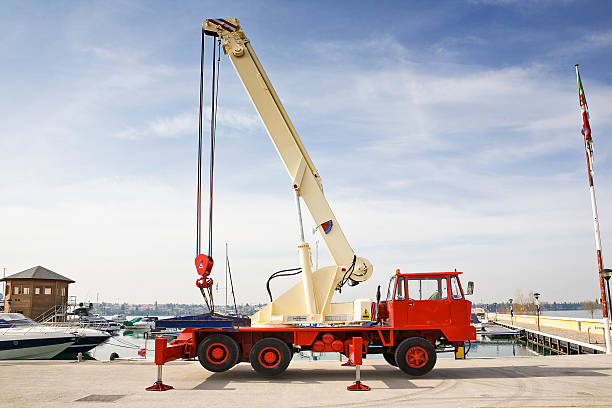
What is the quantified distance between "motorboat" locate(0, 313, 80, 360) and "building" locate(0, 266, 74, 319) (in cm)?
1966

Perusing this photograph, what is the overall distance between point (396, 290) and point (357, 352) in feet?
8.28

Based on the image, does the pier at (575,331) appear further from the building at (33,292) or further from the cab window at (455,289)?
the building at (33,292)

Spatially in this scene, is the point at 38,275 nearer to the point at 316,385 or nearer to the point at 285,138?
the point at 285,138

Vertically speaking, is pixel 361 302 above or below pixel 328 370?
above

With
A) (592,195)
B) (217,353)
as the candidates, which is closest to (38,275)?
(217,353)

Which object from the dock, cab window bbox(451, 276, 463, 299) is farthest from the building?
cab window bbox(451, 276, 463, 299)

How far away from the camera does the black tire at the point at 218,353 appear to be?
1273 cm

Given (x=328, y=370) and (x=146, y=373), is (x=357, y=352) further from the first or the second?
(x=146, y=373)

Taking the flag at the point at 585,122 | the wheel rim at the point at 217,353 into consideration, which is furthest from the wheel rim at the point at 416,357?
the flag at the point at 585,122

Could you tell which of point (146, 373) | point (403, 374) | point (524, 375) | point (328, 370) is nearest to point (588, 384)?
point (524, 375)

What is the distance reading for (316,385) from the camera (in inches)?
446

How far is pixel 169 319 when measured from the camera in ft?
41.8

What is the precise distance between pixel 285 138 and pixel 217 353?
6.33m

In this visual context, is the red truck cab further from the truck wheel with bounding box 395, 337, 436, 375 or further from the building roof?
the building roof
